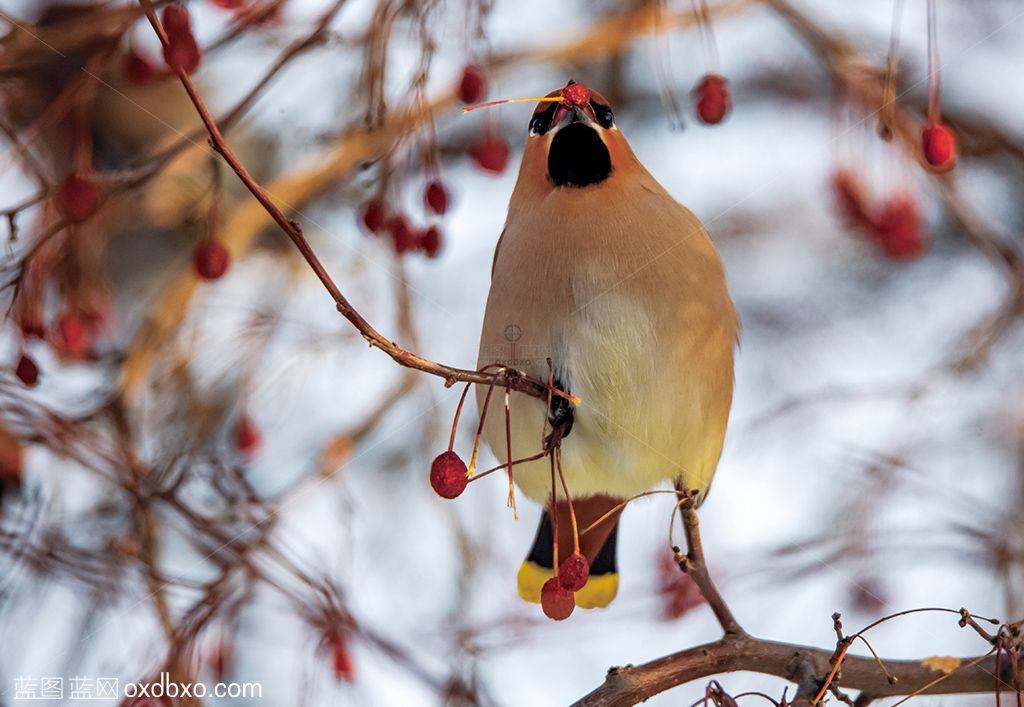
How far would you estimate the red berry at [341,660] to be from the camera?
2.31m

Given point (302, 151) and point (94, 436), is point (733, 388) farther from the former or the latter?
point (302, 151)

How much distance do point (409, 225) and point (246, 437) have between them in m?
0.80

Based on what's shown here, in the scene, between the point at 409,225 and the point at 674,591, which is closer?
the point at 409,225

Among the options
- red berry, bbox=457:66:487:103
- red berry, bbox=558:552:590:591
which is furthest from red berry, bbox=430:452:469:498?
red berry, bbox=457:66:487:103

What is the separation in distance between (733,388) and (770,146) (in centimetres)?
126

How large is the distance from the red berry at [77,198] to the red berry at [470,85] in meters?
0.68

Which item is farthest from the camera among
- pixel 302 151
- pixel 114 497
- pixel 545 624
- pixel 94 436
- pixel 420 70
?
pixel 302 151

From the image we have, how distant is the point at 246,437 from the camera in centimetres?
290

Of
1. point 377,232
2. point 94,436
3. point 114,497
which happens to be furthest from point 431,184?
point 114,497

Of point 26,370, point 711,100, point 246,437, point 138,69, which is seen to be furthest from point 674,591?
point 138,69

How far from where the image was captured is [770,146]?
3.33m

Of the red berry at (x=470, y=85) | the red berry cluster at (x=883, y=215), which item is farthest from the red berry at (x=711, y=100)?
the red berry cluster at (x=883, y=215)

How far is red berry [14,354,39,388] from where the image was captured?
212 centimetres

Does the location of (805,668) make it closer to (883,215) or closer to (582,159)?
(582,159)
